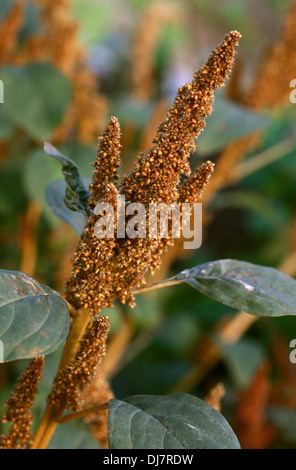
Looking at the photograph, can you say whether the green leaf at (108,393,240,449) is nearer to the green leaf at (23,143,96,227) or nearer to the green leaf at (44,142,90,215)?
the green leaf at (44,142,90,215)

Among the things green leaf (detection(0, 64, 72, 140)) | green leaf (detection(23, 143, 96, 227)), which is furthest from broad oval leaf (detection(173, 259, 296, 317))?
green leaf (detection(0, 64, 72, 140))

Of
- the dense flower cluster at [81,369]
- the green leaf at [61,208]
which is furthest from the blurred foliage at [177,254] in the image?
the green leaf at [61,208]

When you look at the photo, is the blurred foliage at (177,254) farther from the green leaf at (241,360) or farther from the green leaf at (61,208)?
the green leaf at (61,208)

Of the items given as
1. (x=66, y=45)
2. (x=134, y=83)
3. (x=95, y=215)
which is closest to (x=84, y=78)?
(x=66, y=45)

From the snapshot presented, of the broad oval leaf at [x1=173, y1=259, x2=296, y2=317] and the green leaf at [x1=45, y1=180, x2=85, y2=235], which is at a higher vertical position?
the green leaf at [x1=45, y1=180, x2=85, y2=235]

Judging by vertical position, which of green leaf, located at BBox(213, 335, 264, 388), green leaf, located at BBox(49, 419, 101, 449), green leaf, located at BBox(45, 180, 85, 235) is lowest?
green leaf, located at BBox(213, 335, 264, 388)

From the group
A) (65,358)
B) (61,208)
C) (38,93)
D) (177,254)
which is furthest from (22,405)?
(177,254)
